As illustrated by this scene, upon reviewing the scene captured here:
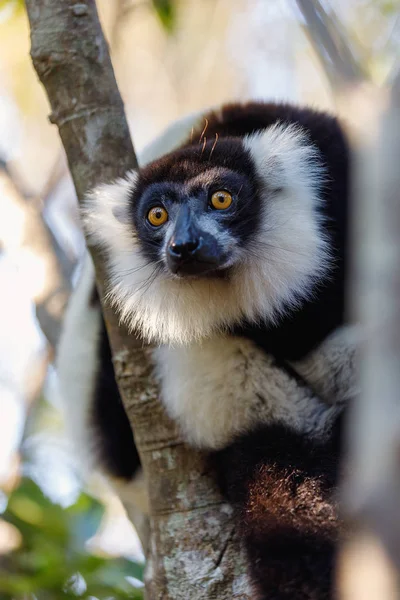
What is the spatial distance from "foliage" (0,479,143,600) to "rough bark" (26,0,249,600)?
1.58ft

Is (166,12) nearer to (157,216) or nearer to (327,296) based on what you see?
(157,216)

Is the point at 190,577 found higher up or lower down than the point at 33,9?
lower down

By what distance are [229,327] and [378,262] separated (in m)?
2.02

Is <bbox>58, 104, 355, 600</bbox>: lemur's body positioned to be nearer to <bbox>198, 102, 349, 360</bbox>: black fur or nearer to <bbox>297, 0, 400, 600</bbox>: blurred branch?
<bbox>198, 102, 349, 360</bbox>: black fur

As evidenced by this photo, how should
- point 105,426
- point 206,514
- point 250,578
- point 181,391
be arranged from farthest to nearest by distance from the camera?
point 105,426, point 181,391, point 206,514, point 250,578

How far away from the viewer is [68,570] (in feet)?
10.3

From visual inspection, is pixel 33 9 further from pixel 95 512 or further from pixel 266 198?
pixel 95 512

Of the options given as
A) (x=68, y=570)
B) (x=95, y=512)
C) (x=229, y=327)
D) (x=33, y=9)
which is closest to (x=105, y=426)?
(x=95, y=512)

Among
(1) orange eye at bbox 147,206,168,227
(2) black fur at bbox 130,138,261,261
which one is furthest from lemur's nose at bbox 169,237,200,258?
(1) orange eye at bbox 147,206,168,227

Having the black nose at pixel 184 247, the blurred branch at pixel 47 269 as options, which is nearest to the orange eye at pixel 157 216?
the black nose at pixel 184 247

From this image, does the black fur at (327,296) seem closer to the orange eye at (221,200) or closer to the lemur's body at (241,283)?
the lemur's body at (241,283)

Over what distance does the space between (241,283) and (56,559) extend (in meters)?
1.48

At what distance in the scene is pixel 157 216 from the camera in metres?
3.05

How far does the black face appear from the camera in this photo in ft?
9.25
